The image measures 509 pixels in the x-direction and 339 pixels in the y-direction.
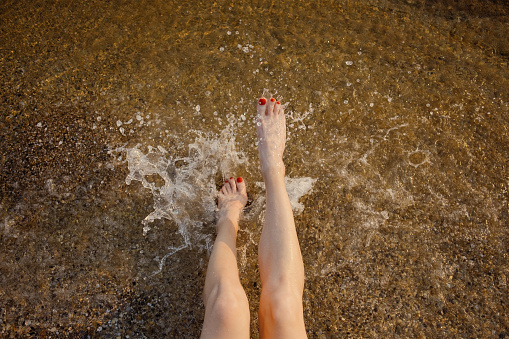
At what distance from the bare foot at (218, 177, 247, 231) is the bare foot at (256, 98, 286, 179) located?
0.78 feet

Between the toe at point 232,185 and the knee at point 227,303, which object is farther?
the toe at point 232,185

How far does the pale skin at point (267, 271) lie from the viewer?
1.61 meters

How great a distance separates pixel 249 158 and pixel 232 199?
297 mm

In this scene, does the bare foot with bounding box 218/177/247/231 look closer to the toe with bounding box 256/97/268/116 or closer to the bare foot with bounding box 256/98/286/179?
the bare foot with bounding box 256/98/286/179

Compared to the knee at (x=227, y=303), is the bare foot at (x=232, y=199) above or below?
below

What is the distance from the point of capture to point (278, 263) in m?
1.76

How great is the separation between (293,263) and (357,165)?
0.87 metres

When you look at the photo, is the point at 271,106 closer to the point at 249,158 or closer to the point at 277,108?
the point at 277,108

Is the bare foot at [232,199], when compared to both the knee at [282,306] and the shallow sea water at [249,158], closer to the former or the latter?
the shallow sea water at [249,158]

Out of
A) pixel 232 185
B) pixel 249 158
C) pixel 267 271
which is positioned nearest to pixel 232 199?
pixel 232 185

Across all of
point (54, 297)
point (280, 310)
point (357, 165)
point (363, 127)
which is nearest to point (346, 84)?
point (363, 127)

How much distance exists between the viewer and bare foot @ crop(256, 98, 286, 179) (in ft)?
Result: 6.80

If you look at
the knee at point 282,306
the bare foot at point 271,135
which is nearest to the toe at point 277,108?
the bare foot at point 271,135

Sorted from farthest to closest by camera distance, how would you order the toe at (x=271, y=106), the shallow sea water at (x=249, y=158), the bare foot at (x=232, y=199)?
the toe at (x=271, y=106)
the bare foot at (x=232, y=199)
the shallow sea water at (x=249, y=158)
